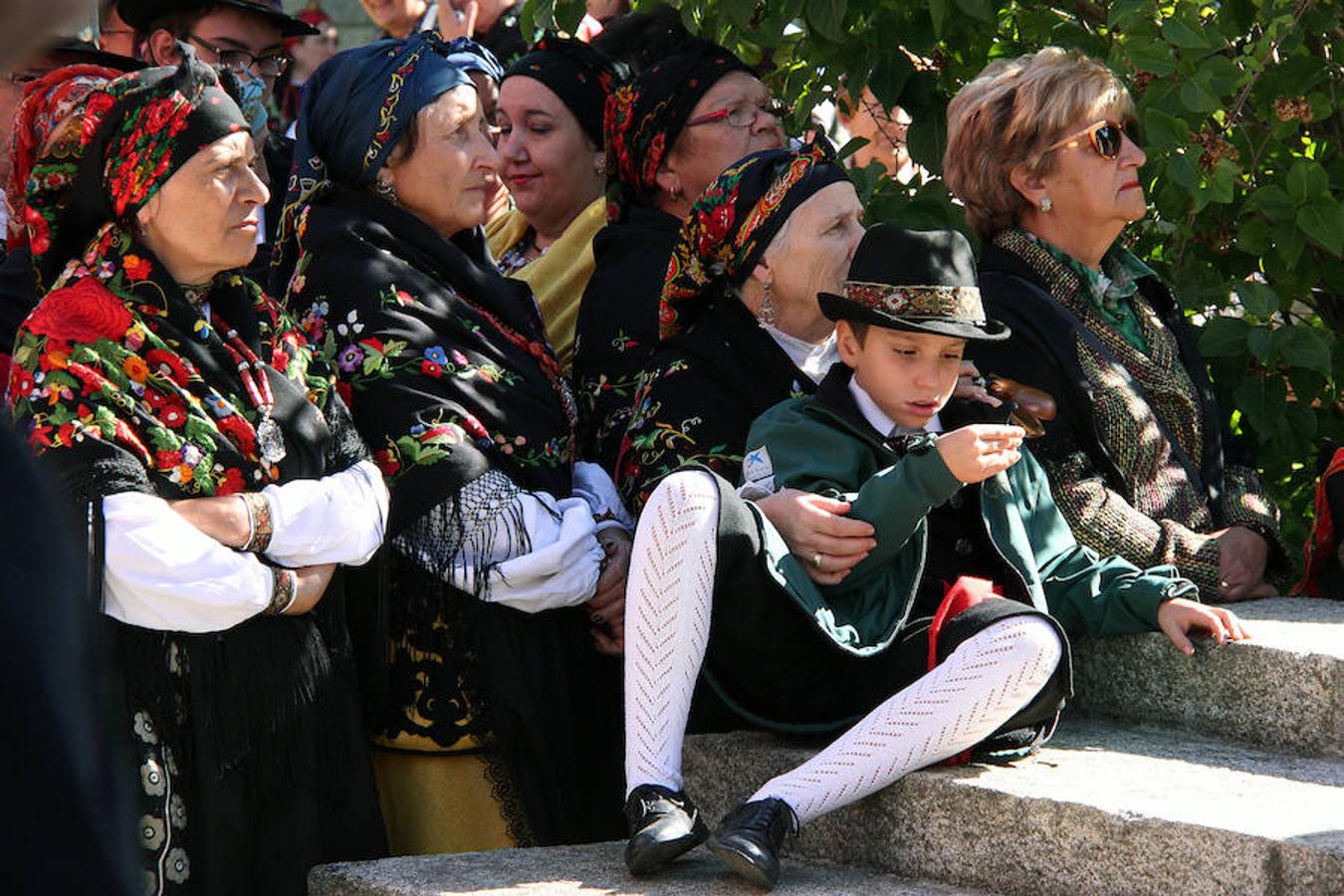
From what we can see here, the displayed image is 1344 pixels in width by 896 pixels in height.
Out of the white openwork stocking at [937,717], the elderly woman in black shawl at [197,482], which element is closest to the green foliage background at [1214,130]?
the white openwork stocking at [937,717]

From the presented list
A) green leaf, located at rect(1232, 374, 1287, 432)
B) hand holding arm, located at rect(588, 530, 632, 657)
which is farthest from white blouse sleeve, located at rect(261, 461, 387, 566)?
green leaf, located at rect(1232, 374, 1287, 432)

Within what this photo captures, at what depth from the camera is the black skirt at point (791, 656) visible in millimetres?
3520

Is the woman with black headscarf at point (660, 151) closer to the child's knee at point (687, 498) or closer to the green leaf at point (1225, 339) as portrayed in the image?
the child's knee at point (687, 498)

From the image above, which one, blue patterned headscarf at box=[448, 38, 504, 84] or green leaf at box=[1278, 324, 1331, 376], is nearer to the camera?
green leaf at box=[1278, 324, 1331, 376]

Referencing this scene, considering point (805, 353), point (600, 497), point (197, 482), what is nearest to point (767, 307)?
point (805, 353)

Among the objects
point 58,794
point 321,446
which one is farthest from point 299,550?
point 58,794

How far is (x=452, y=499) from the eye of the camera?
3.93 meters

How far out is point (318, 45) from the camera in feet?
29.9

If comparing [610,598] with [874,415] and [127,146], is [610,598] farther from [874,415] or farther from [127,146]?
[127,146]

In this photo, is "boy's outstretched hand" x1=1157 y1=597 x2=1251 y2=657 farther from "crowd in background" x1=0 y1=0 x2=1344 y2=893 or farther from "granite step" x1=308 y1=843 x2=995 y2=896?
"granite step" x1=308 y1=843 x2=995 y2=896

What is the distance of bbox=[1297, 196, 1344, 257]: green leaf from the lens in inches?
170

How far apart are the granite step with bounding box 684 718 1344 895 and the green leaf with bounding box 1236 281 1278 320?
1023mm

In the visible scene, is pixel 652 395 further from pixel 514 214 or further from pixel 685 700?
pixel 514 214

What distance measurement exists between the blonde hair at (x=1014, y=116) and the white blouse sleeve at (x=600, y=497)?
1.07 m
